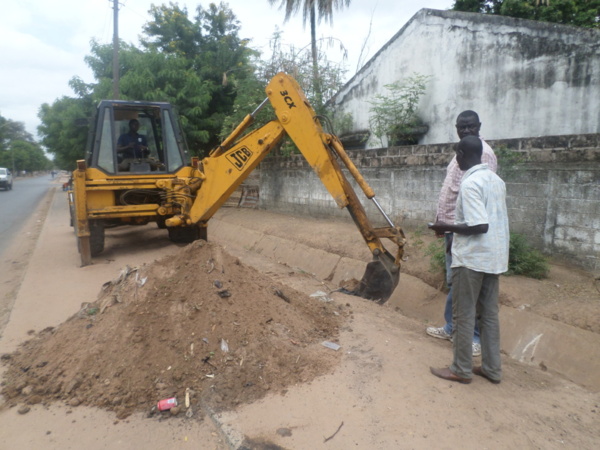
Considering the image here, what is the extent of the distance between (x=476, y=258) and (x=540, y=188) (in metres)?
2.99

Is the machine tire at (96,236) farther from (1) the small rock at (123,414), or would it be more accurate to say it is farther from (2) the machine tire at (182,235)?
(1) the small rock at (123,414)

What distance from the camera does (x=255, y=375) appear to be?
306 cm

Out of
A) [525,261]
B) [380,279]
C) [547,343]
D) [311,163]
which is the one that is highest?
[311,163]

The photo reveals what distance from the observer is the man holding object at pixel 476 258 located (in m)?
2.87

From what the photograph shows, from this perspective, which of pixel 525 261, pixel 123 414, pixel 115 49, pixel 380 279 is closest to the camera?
pixel 123 414

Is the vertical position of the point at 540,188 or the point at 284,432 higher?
the point at 540,188

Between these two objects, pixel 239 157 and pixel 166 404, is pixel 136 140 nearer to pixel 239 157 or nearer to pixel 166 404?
pixel 239 157

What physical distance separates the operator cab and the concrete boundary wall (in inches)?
152

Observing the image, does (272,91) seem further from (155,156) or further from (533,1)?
(533,1)

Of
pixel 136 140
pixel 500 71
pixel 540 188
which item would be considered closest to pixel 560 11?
pixel 500 71

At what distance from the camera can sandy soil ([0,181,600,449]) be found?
100 inches

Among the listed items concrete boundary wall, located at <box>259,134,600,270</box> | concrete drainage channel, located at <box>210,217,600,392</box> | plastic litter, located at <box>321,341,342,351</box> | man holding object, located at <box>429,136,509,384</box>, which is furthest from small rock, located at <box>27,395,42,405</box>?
concrete boundary wall, located at <box>259,134,600,270</box>

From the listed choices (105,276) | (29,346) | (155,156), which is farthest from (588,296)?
(155,156)

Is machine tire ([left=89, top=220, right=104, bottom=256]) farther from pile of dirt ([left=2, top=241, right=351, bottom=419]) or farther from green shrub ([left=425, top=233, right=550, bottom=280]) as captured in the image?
green shrub ([left=425, top=233, right=550, bottom=280])
